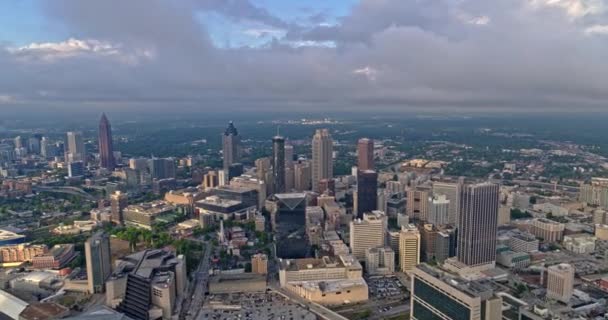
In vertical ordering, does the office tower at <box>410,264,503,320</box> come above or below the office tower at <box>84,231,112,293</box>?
above

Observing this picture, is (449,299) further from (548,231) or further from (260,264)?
(548,231)

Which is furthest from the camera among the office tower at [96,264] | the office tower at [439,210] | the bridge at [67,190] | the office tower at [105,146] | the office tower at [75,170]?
the office tower at [105,146]

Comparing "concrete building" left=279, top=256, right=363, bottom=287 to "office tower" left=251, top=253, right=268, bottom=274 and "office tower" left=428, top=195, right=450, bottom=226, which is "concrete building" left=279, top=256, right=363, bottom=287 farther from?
"office tower" left=428, top=195, right=450, bottom=226

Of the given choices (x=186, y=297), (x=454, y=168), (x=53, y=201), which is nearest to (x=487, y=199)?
(x=186, y=297)

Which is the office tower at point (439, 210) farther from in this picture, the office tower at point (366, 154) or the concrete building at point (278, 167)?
the concrete building at point (278, 167)

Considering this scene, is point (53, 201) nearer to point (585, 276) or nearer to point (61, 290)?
point (61, 290)

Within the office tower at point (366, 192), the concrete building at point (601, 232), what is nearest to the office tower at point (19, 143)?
the office tower at point (366, 192)

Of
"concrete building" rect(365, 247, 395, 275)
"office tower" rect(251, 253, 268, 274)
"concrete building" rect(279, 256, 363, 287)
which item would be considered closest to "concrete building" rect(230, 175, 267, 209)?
"office tower" rect(251, 253, 268, 274)
